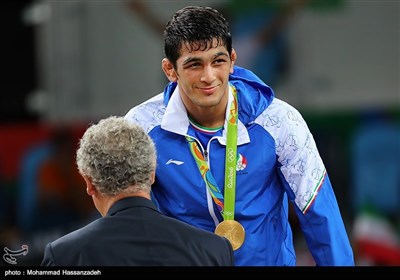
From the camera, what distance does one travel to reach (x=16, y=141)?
457 inches

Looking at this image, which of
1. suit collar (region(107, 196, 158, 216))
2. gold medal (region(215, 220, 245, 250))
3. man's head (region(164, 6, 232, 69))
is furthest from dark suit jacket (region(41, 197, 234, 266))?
man's head (region(164, 6, 232, 69))

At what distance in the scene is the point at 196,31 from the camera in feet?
13.6

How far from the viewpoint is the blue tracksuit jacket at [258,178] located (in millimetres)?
4262

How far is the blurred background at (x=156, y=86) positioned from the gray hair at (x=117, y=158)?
6541 mm

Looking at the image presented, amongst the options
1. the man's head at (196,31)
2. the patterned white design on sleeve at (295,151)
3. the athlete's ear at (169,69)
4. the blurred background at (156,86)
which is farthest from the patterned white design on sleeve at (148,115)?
the blurred background at (156,86)

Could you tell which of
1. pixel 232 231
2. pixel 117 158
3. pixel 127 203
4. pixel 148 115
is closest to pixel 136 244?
pixel 127 203

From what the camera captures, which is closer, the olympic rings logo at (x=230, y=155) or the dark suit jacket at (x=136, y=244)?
the dark suit jacket at (x=136, y=244)

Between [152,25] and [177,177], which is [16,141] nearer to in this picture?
[152,25]

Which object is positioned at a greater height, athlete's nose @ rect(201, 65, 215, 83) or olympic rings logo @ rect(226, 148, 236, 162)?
athlete's nose @ rect(201, 65, 215, 83)

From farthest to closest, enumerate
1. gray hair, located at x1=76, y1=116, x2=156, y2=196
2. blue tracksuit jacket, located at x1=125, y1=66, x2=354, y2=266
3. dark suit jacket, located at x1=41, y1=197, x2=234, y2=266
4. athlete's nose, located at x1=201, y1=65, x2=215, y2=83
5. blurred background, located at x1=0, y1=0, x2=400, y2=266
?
blurred background, located at x1=0, y1=0, x2=400, y2=266, blue tracksuit jacket, located at x1=125, y1=66, x2=354, y2=266, athlete's nose, located at x1=201, y1=65, x2=215, y2=83, gray hair, located at x1=76, y1=116, x2=156, y2=196, dark suit jacket, located at x1=41, y1=197, x2=234, y2=266

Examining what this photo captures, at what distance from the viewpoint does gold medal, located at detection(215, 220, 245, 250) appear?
4.19 metres

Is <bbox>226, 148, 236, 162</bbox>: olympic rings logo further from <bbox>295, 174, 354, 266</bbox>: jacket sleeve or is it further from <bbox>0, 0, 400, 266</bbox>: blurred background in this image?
<bbox>0, 0, 400, 266</bbox>: blurred background

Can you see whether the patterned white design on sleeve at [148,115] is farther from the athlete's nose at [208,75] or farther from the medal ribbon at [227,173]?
the athlete's nose at [208,75]

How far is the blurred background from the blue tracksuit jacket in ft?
18.7
